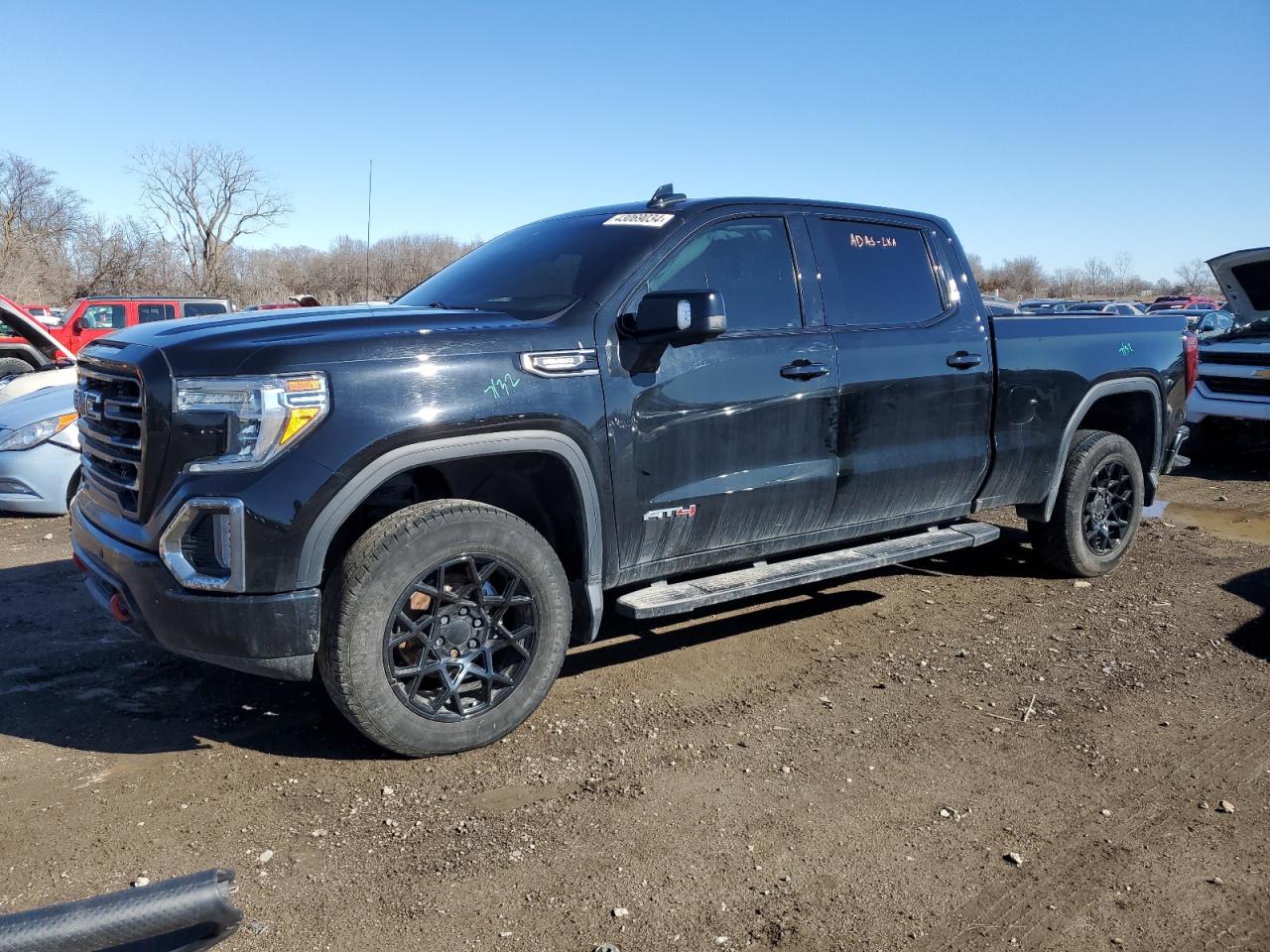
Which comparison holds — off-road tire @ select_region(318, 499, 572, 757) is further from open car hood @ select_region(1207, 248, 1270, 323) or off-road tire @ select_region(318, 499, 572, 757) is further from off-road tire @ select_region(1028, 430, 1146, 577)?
open car hood @ select_region(1207, 248, 1270, 323)

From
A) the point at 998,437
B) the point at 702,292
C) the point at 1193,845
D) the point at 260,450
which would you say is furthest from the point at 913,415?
the point at 260,450

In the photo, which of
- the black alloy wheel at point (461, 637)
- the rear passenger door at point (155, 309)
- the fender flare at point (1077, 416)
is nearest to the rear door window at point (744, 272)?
the black alloy wheel at point (461, 637)

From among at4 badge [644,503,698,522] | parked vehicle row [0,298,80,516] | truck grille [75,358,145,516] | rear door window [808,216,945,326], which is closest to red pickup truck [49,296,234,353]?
parked vehicle row [0,298,80,516]

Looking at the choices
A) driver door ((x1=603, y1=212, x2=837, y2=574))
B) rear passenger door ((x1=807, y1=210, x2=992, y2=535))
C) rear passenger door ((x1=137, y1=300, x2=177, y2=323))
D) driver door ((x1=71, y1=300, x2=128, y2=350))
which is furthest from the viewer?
rear passenger door ((x1=137, y1=300, x2=177, y2=323))

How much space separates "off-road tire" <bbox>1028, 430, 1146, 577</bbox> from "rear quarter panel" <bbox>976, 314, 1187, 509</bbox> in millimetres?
193

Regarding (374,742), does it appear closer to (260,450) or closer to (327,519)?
(327,519)

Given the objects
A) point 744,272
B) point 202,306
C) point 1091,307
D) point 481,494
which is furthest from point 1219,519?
point 202,306

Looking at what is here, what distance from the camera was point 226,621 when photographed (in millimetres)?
3205

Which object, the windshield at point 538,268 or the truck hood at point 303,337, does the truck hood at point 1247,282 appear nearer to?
the windshield at point 538,268

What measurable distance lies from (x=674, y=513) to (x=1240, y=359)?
8.76 metres

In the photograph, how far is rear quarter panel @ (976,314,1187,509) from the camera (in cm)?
529

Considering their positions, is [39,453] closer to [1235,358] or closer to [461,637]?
[461,637]

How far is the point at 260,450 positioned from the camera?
3176mm

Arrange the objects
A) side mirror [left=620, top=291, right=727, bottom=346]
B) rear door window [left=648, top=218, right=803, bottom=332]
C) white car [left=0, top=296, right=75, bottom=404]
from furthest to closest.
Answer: white car [left=0, top=296, right=75, bottom=404]
rear door window [left=648, top=218, right=803, bottom=332]
side mirror [left=620, top=291, right=727, bottom=346]
